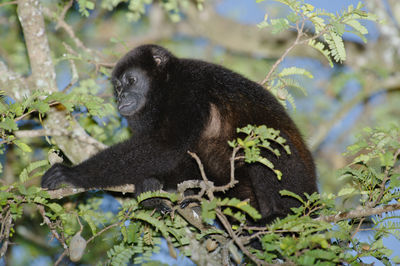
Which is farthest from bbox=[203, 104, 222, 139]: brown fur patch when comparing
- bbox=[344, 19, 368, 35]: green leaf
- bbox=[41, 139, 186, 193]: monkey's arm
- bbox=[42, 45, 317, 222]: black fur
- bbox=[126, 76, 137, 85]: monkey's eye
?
bbox=[344, 19, 368, 35]: green leaf

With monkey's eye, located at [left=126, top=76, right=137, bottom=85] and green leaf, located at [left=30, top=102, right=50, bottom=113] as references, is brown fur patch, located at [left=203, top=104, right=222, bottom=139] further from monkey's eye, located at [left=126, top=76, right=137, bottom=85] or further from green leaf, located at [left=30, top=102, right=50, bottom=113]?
green leaf, located at [left=30, top=102, right=50, bottom=113]

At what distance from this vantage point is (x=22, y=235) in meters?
6.04

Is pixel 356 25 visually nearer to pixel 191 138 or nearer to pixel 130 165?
pixel 191 138

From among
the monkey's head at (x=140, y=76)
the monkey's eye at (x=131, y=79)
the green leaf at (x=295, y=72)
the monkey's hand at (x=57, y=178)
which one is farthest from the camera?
the monkey's eye at (x=131, y=79)

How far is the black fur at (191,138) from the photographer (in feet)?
13.9

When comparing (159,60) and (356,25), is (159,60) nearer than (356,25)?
No

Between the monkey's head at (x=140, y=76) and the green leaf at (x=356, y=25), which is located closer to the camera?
the green leaf at (x=356, y=25)

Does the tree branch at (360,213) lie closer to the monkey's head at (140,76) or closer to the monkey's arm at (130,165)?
the monkey's arm at (130,165)

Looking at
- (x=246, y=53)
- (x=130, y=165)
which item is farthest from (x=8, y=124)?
(x=246, y=53)

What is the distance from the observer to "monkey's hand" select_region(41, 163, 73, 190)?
13.4 ft

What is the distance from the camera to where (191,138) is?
4.40 m

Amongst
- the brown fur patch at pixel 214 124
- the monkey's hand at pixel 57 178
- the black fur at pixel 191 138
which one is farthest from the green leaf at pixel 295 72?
the monkey's hand at pixel 57 178

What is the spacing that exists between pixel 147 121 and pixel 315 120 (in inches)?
172

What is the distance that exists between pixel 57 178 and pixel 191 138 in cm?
124
